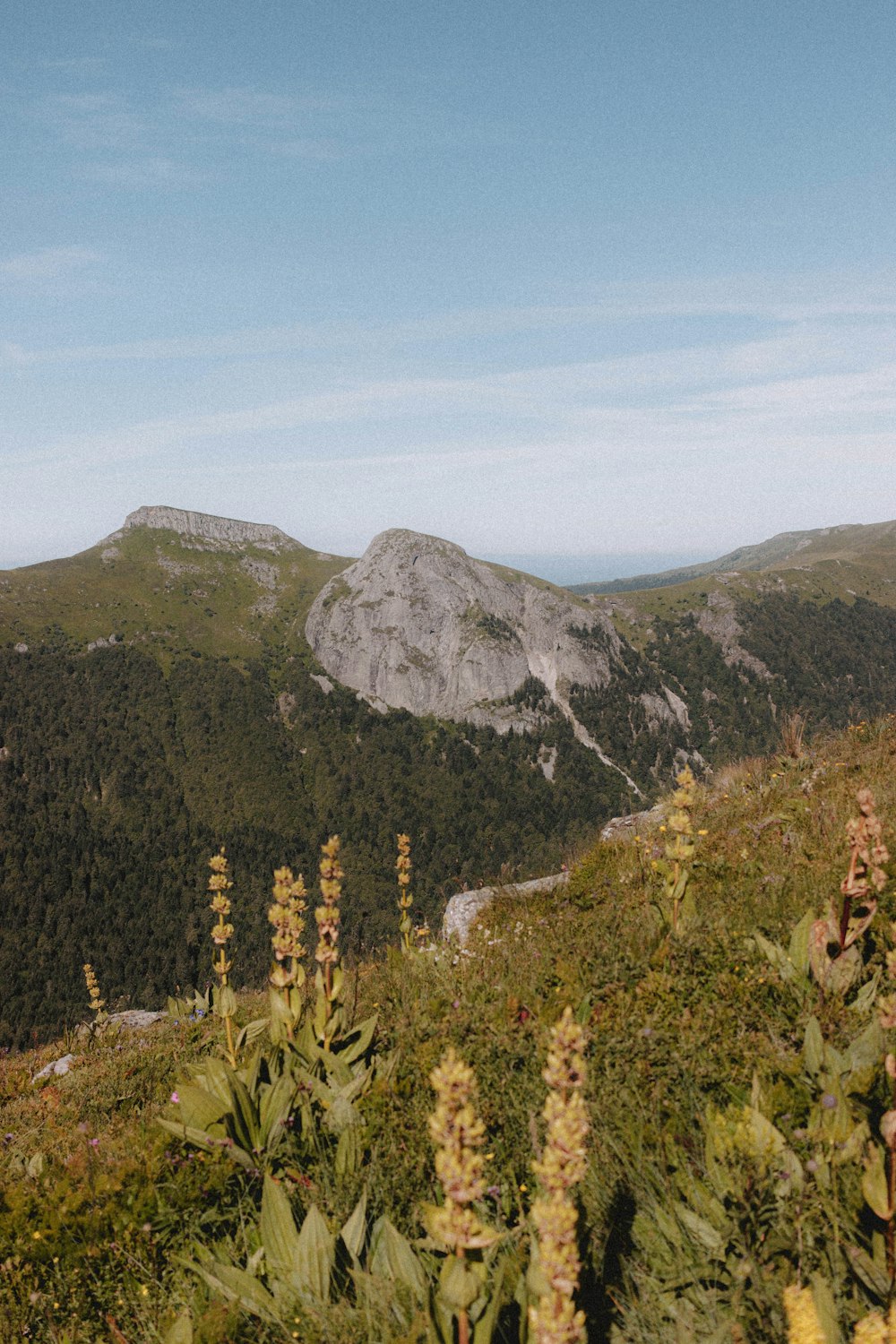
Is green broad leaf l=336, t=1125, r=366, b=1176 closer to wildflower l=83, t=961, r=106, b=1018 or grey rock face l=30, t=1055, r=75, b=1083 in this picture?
grey rock face l=30, t=1055, r=75, b=1083

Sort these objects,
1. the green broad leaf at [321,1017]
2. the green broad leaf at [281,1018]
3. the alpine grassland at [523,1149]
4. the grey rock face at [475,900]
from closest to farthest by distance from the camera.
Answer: the alpine grassland at [523,1149], the green broad leaf at [321,1017], the green broad leaf at [281,1018], the grey rock face at [475,900]

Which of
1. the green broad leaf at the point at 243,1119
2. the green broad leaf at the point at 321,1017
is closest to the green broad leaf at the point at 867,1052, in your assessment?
the green broad leaf at the point at 321,1017

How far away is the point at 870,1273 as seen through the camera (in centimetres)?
294

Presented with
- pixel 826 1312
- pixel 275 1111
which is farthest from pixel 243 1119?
pixel 826 1312

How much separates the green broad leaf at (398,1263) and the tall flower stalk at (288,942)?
6.73 feet

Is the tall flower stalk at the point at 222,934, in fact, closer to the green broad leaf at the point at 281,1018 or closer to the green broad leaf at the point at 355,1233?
the green broad leaf at the point at 281,1018

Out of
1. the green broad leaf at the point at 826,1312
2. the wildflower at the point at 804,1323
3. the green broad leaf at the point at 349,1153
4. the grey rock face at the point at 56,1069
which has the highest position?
the wildflower at the point at 804,1323

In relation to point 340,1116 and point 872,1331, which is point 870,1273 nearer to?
point 872,1331

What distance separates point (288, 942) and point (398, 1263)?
231 cm

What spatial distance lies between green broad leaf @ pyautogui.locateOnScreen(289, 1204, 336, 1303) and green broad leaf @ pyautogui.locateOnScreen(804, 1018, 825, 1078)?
319cm

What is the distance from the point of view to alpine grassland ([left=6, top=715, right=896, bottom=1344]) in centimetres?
291

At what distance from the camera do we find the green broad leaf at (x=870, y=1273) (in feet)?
9.47

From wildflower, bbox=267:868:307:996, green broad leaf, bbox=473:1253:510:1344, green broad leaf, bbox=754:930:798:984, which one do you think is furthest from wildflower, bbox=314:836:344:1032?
green broad leaf, bbox=754:930:798:984

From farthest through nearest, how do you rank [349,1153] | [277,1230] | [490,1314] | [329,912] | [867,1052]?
[329,912] < [349,1153] < [867,1052] < [277,1230] < [490,1314]
